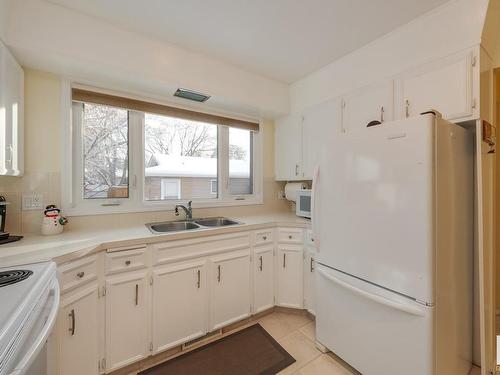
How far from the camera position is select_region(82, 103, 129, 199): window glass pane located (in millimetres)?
1936

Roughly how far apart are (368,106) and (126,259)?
7.36 ft

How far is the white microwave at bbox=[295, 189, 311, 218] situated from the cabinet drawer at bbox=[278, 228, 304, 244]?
0.93 feet

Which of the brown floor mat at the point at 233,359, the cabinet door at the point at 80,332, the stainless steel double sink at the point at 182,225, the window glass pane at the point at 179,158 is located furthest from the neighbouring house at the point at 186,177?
the brown floor mat at the point at 233,359

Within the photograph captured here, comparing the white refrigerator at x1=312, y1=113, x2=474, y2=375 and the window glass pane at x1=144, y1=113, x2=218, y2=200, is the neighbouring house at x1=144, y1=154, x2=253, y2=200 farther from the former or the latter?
the white refrigerator at x1=312, y1=113, x2=474, y2=375

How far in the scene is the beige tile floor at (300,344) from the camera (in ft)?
5.25

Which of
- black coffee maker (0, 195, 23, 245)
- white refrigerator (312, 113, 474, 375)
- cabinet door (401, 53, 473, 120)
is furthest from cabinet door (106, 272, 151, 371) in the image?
cabinet door (401, 53, 473, 120)

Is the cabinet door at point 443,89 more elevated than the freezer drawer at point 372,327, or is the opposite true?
the cabinet door at point 443,89

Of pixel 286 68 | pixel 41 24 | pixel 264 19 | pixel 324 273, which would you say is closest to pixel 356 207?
pixel 324 273

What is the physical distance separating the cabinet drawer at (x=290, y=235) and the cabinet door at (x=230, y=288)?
394 millimetres

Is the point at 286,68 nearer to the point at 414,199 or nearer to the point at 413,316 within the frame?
the point at 414,199

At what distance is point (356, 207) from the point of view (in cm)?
148

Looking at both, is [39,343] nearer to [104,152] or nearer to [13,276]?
[13,276]

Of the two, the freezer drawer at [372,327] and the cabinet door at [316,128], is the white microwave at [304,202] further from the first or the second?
the freezer drawer at [372,327]

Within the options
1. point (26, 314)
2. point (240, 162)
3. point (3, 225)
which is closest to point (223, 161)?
point (240, 162)
